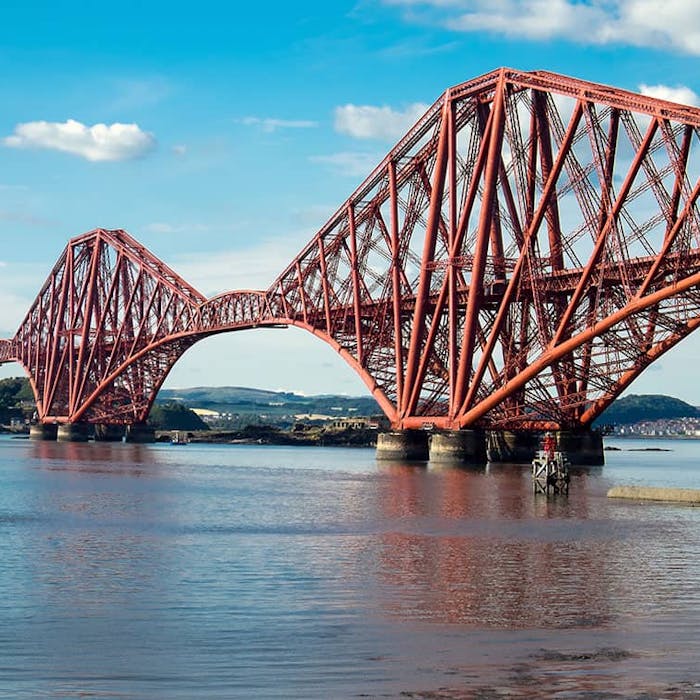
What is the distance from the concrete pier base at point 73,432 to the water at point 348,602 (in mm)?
124794

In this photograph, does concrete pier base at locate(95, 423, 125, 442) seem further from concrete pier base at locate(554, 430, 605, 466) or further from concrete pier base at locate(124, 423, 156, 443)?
concrete pier base at locate(554, 430, 605, 466)

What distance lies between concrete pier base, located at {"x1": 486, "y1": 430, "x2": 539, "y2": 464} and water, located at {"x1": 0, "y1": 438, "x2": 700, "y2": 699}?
47781 mm

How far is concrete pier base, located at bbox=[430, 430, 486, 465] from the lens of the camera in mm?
86500

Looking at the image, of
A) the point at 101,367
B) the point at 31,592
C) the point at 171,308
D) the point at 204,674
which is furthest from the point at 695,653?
the point at 101,367

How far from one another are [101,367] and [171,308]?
63.6 ft

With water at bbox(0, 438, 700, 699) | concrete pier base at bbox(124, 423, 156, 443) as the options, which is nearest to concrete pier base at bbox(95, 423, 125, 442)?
concrete pier base at bbox(124, 423, 156, 443)

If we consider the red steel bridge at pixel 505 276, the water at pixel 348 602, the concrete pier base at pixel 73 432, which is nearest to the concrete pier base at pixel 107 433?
the concrete pier base at pixel 73 432

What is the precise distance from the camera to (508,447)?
326 feet

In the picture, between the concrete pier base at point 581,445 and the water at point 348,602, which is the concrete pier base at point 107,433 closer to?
the concrete pier base at point 581,445

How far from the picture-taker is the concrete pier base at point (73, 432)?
17312 cm

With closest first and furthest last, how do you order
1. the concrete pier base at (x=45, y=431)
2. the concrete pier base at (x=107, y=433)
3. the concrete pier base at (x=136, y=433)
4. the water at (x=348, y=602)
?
the water at (x=348, y=602) → the concrete pier base at (x=136, y=433) → the concrete pier base at (x=107, y=433) → the concrete pier base at (x=45, y=431)

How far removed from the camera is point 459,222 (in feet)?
290

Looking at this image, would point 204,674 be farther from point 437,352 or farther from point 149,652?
point 437,352

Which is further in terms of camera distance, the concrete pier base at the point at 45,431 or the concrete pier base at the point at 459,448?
the concrete pier base at the point at 45,431
